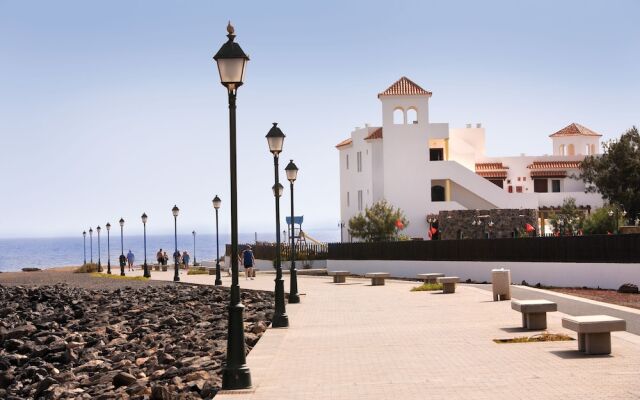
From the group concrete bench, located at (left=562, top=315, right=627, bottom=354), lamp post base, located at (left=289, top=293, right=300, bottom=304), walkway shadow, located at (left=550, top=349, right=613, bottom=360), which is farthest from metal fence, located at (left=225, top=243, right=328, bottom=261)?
concrete bench, located at (left=562, top=315, right=627, bottom=354)

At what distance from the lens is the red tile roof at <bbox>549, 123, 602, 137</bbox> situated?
87.6 metres

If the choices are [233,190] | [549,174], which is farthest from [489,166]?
[233,190]

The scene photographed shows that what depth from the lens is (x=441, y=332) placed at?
18.4 m

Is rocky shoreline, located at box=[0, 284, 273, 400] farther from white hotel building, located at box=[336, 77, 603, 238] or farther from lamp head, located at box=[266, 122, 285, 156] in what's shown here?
white hotel building, located at box=[336, 77, 603, 238]

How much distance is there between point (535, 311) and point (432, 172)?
178ft

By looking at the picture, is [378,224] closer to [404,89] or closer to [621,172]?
[404,89]

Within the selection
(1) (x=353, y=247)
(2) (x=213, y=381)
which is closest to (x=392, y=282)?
(1) (x=353, y=247)

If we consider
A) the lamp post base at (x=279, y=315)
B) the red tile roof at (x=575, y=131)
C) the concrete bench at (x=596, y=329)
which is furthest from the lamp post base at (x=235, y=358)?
the red tile roof at (x=575, y=131)

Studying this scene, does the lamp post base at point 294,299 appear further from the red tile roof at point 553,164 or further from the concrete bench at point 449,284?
the red tile roof at point 553,164

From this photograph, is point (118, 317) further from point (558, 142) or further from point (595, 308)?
point (558, 142)

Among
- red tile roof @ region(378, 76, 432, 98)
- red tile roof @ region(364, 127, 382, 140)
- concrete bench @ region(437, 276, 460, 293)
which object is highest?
red tile roof @ region(378, 76, 432, 98)

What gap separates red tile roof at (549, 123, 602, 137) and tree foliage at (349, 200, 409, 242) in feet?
85.9

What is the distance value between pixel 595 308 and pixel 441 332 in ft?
18.1

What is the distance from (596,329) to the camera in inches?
553
